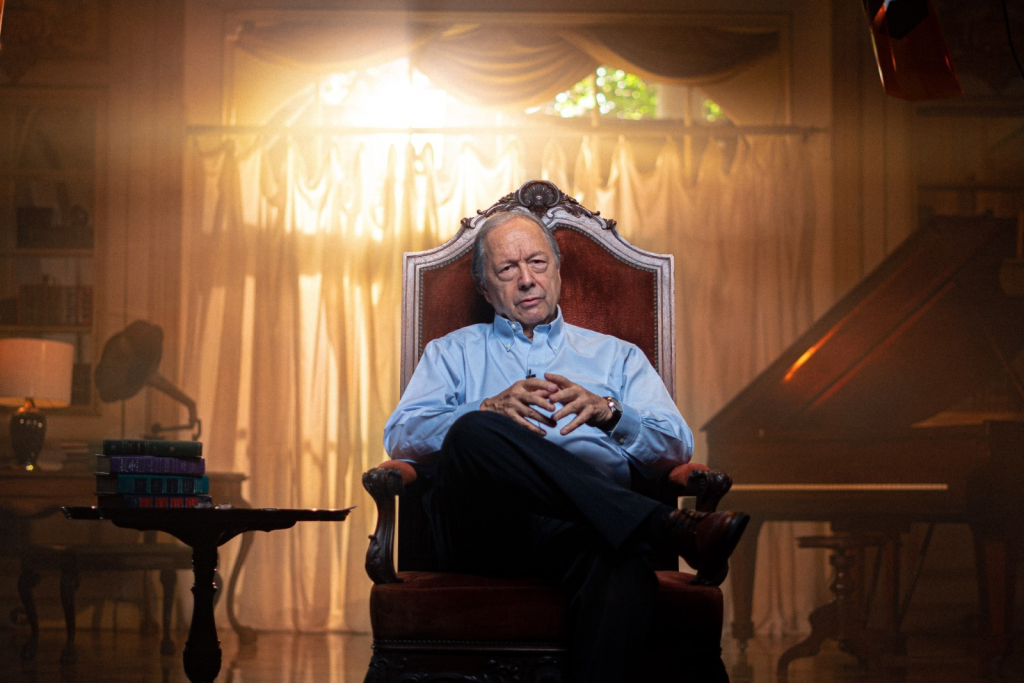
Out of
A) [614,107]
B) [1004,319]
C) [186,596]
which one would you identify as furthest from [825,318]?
[186,596]

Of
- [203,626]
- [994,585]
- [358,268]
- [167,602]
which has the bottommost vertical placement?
[167,602]

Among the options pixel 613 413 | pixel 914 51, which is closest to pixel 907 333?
pixel 914 51

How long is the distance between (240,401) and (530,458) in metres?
3.40

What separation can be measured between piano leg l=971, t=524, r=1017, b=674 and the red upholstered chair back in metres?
1.63

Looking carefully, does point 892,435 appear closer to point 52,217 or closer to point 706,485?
point 706,485

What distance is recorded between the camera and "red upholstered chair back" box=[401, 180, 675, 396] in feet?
8.14

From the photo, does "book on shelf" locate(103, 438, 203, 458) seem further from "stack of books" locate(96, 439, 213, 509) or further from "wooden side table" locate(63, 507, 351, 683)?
"wooden side table" locate(63, 507, 351, 683)

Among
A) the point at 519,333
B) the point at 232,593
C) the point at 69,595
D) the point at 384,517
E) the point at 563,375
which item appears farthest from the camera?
the point at 232,593

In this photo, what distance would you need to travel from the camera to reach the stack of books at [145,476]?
203cm

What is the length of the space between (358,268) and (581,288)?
254 cm

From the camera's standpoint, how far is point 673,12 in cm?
506

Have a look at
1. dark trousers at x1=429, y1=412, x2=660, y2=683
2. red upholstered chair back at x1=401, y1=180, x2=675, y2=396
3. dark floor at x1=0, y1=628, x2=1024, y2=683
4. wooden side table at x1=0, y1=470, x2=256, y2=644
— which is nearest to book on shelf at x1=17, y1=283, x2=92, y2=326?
wooden side table at x1=0, y1=470, x2=256, y2=644

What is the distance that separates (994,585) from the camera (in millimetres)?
3361

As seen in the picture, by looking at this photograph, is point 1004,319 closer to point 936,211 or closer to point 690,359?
point 936,211
